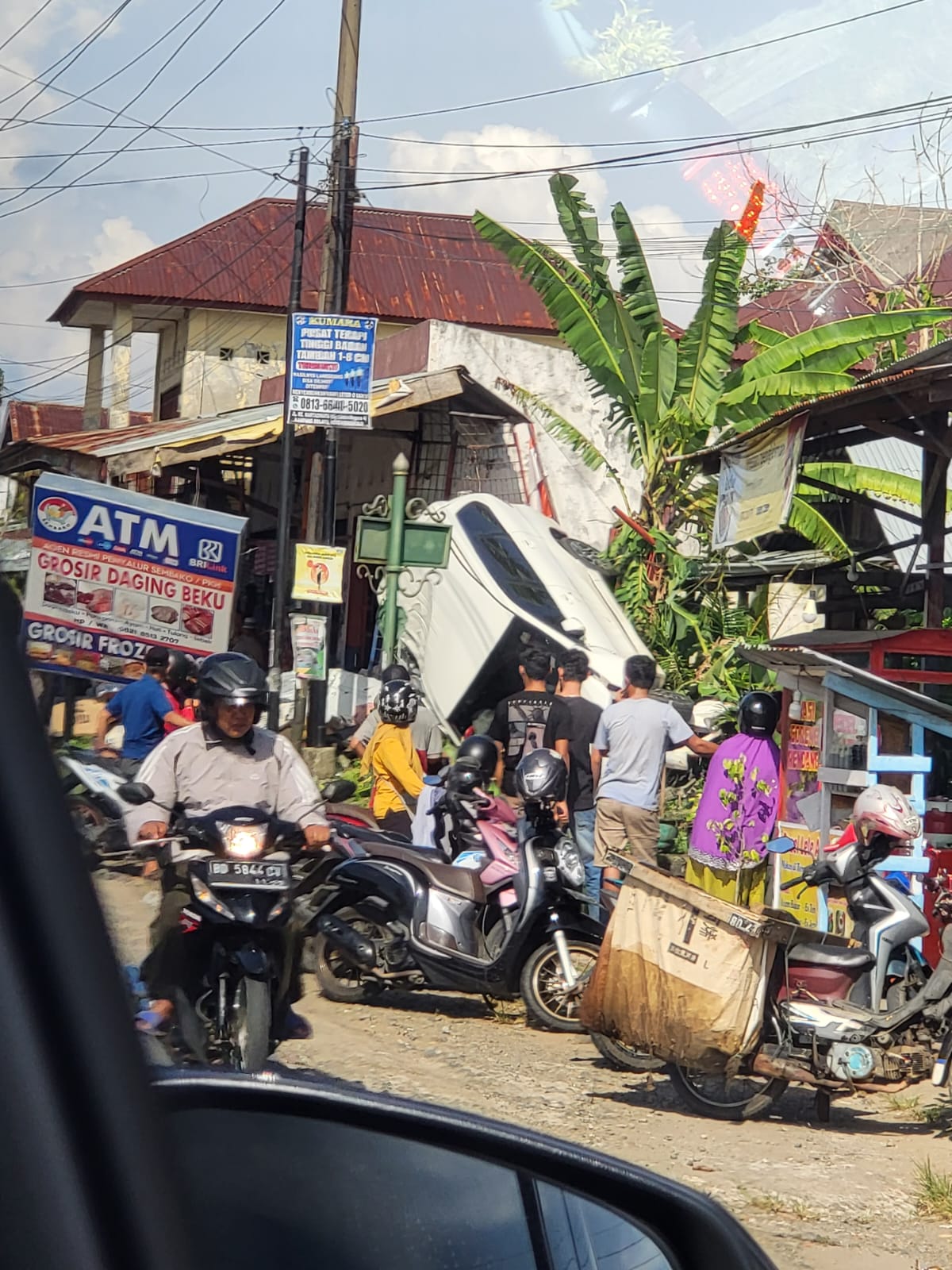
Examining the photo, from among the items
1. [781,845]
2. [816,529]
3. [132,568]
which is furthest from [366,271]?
[781,845]

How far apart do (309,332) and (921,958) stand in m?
8.83

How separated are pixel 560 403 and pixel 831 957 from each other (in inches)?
530

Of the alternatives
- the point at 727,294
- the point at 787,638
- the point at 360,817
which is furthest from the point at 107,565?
the point at 727,294

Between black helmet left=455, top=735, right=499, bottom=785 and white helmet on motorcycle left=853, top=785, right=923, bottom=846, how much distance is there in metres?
2.07

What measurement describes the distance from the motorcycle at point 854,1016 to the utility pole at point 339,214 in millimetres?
8597

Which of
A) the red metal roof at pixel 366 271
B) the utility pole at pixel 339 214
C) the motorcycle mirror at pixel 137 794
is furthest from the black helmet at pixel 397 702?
the red metal roof at pixel 366 271

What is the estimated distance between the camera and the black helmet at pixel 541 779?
712cm

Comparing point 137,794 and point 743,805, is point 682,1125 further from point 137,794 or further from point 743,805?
point 137,794

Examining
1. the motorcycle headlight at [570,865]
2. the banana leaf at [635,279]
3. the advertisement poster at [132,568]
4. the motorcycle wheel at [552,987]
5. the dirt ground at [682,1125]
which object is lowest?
the dirt ground at [682,1125]

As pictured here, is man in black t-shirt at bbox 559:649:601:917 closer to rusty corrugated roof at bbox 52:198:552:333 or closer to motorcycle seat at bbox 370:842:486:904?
motorcycle seat at bbox 370:842:486:904

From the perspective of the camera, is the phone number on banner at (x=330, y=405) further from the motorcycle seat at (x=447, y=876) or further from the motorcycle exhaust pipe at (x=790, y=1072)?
the motorcycle exhaust pipe at (x=790, y=1072)

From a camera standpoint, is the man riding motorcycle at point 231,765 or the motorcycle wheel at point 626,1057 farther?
the motorcycle wheel at point 626,1057

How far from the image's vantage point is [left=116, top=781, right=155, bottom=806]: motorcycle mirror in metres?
4.99

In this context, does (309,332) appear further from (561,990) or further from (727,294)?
(561,990)
